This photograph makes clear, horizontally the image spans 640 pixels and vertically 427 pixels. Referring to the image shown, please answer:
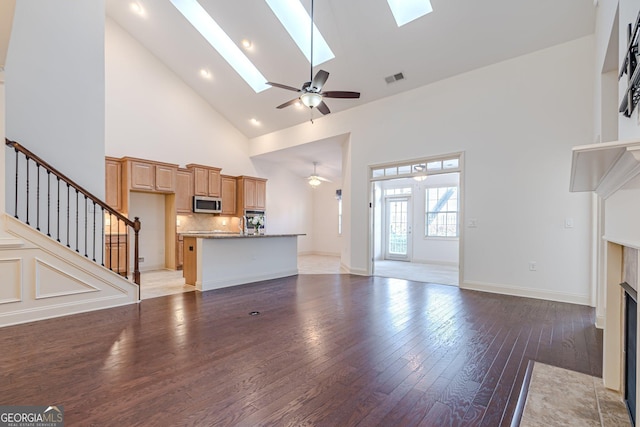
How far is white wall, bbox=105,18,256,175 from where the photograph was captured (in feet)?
21.4

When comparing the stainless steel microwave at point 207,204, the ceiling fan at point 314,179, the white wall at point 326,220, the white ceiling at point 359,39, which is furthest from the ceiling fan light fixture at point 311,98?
the white wall at point 326,220

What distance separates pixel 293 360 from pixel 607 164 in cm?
237

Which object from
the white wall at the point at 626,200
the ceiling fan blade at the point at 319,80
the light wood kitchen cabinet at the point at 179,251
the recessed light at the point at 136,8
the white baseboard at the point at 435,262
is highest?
the recessed light at the point at 136,8

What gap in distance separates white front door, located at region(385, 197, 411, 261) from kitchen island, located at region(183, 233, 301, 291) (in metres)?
4.09

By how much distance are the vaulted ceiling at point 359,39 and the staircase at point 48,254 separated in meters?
4.12

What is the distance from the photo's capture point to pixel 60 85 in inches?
161

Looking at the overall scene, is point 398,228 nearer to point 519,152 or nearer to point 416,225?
point 416,225

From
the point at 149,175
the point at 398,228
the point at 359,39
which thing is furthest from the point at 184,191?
the point at 398,228

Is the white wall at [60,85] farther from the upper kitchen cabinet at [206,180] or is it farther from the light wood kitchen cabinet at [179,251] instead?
the upper kitchen cabinet at [206,180]

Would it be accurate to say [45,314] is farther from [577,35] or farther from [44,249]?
[577,35]

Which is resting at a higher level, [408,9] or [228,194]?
[408,9]

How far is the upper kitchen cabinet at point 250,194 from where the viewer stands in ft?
27.9

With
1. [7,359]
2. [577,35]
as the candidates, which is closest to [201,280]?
[7,359]

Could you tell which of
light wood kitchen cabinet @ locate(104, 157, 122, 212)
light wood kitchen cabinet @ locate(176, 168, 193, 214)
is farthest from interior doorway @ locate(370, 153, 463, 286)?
light wood kitchen cabinet @ locate(104, 157, 122, 212)
